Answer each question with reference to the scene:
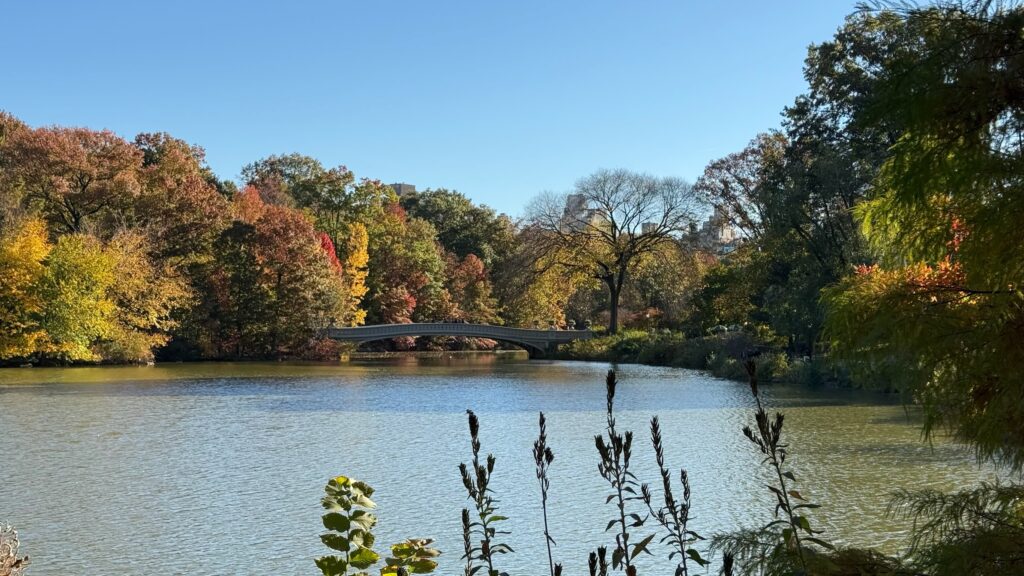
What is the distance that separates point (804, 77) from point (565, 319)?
24378 millimetres

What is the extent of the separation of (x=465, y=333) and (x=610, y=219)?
24.8ft

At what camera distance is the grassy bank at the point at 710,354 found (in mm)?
21750

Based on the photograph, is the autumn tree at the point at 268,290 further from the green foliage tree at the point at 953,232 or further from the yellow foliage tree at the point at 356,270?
the green foliage tree at the point at 953,232

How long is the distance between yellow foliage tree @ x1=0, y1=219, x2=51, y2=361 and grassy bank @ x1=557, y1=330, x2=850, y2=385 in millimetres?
19128

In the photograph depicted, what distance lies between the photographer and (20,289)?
89.7ft

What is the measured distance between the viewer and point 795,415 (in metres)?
15.2

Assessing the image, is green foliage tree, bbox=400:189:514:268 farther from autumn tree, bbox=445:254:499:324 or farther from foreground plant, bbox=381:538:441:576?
foreground plant, bbox=381:538:441:576

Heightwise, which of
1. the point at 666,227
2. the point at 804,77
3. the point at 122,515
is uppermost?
the point at 804,77

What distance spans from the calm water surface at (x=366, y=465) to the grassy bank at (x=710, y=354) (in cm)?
234

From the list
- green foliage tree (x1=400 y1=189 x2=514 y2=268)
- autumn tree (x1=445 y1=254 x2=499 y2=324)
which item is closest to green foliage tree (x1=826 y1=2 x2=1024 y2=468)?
autumn tree (x1=445 y1=254 x2=499 y2=324)

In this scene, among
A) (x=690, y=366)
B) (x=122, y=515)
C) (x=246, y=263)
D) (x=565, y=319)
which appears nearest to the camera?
(x=122, y=515)

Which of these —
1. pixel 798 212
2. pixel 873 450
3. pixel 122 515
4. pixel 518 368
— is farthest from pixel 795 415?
pixel 518 368

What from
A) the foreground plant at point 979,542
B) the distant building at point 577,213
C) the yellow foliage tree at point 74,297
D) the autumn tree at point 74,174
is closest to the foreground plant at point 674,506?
the foreground plant at point 979,542

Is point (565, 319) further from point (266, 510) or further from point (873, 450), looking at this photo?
point (266, 510)
